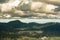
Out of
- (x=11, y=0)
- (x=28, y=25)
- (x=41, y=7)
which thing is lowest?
(x=28, y=25)

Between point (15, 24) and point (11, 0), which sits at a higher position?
point (11, 0)

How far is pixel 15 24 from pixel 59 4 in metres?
0.96

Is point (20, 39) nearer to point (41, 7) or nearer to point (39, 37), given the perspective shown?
point (39, 37)

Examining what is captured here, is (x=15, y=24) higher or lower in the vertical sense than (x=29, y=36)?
higher

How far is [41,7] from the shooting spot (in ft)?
11.2

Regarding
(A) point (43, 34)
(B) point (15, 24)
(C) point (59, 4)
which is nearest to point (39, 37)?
(A) point (43, 34)

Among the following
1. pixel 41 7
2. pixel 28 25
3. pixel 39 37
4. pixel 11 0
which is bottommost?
pixel 39 37

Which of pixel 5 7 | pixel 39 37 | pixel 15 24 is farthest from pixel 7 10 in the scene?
pixel 39 37

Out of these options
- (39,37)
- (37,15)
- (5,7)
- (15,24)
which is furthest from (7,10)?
(39,37)

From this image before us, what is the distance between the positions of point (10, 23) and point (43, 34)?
2.27ft

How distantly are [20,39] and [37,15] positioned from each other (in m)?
0.58

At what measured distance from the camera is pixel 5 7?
136 inches

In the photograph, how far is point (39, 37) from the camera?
11.1 ft

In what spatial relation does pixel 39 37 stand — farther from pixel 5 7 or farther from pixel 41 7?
pixel 5 7
